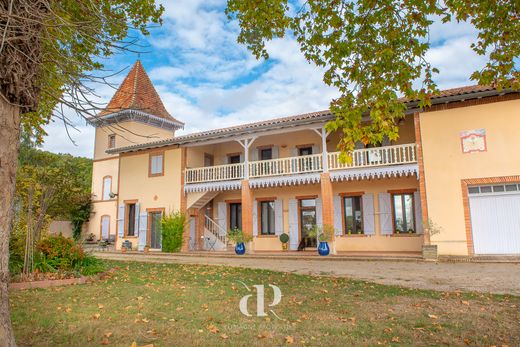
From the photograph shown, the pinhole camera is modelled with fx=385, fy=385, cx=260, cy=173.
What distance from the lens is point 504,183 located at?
12750mm

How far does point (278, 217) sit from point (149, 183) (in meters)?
7.18

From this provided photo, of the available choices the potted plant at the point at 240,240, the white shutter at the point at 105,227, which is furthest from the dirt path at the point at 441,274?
the white shutter at the point at 105,227

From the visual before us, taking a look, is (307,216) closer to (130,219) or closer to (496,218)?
(496,218)

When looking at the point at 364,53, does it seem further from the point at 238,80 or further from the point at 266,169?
the point at 266,169

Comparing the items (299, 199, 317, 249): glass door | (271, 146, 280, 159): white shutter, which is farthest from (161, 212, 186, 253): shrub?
(299, 199, 317, 249): glass door

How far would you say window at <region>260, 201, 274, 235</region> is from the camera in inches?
732

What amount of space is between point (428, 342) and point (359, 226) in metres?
13.0

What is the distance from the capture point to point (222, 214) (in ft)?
64.5

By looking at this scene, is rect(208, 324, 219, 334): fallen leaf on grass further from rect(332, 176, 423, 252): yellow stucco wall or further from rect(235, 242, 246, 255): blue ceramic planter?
rect(332, 176, 423, 252): yellow stucco wall

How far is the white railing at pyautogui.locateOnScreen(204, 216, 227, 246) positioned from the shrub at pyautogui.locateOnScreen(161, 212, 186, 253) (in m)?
1.82

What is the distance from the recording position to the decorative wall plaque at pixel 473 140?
1299 centimetres

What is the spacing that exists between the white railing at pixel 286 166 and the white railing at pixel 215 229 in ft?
12.0

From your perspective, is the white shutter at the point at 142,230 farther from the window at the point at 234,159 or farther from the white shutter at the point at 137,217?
the window at the point at 234,159

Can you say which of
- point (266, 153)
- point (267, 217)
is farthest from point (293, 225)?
point (266, 153)
